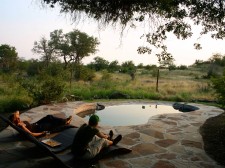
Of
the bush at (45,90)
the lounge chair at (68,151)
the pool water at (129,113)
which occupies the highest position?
the bush at (45,90)

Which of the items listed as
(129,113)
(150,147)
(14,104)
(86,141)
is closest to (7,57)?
(14,104)

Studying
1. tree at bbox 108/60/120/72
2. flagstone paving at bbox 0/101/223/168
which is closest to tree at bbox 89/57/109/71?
tree at bbox 108/60/120/72

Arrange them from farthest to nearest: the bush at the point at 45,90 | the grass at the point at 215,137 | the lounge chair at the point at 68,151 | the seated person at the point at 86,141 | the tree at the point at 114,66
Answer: the tree at the point at 114,66 → the bush at the point at 45,90 → the grass at the point at 215,137 → the seated person at the point at 86,141 → the lounge chair at the point at 68,151

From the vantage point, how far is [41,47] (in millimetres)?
35125

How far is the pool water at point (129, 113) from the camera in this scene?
9.67 metres

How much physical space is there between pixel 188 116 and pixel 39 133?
573cm

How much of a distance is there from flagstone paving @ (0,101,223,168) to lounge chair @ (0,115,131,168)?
138mm

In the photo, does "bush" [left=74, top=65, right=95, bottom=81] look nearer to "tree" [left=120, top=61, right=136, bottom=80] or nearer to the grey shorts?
"tree" [left=120, top=61, right=136, bottom=80]

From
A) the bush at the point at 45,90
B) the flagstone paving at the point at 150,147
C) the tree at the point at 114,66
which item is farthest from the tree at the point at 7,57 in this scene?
the flagstone paving at the point at 150,147

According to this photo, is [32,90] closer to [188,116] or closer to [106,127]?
[106,127]

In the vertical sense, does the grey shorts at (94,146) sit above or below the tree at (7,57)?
below

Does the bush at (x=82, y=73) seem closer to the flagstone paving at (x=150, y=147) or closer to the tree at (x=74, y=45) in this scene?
the tree at (x=74, y=45)

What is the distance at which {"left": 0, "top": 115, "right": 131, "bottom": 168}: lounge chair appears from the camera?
4258mm

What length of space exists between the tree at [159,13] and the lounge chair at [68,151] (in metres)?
2.29
